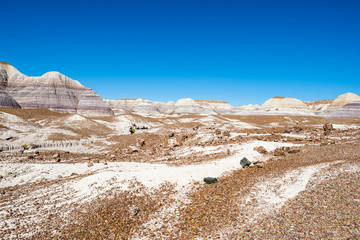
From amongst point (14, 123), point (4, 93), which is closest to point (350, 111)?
point (14, 123)

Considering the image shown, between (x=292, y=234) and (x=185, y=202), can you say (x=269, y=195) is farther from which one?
(x=185, y=202)

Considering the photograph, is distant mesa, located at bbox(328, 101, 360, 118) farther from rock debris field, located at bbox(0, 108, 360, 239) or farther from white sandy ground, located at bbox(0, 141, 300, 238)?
white sandy ground, located at bbox(0, 141, 300, 238)

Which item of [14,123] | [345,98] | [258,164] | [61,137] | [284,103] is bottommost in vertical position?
[258,164]

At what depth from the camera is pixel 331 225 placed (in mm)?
5027

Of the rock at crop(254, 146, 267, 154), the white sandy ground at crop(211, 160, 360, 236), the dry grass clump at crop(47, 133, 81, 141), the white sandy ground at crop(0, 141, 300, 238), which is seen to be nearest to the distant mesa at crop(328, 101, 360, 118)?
the rock at crop(254, 146, 267, 154)

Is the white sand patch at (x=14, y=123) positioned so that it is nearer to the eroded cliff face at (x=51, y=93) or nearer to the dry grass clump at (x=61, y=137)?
the dry grass clump at (x=61, y=137)

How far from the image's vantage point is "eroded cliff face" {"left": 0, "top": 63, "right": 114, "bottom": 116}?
55.6m

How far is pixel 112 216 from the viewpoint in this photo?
6.29 m

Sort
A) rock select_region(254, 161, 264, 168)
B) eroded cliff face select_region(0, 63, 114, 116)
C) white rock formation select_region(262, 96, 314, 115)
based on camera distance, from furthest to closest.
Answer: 1. white rock formation select_region(262, 96, 314, 115)
2. eroded cliff face select_region(0, 63, 114, 116)
3. rock select_region(254, 161, 264, 168)

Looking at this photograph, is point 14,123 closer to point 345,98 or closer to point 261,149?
point 261,149

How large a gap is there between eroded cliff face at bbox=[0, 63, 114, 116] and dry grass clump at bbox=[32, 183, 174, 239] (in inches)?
2265

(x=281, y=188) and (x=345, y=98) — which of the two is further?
(x=345, y=98)

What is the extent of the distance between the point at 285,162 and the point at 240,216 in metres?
6.54

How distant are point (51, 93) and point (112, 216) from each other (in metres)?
63.5
